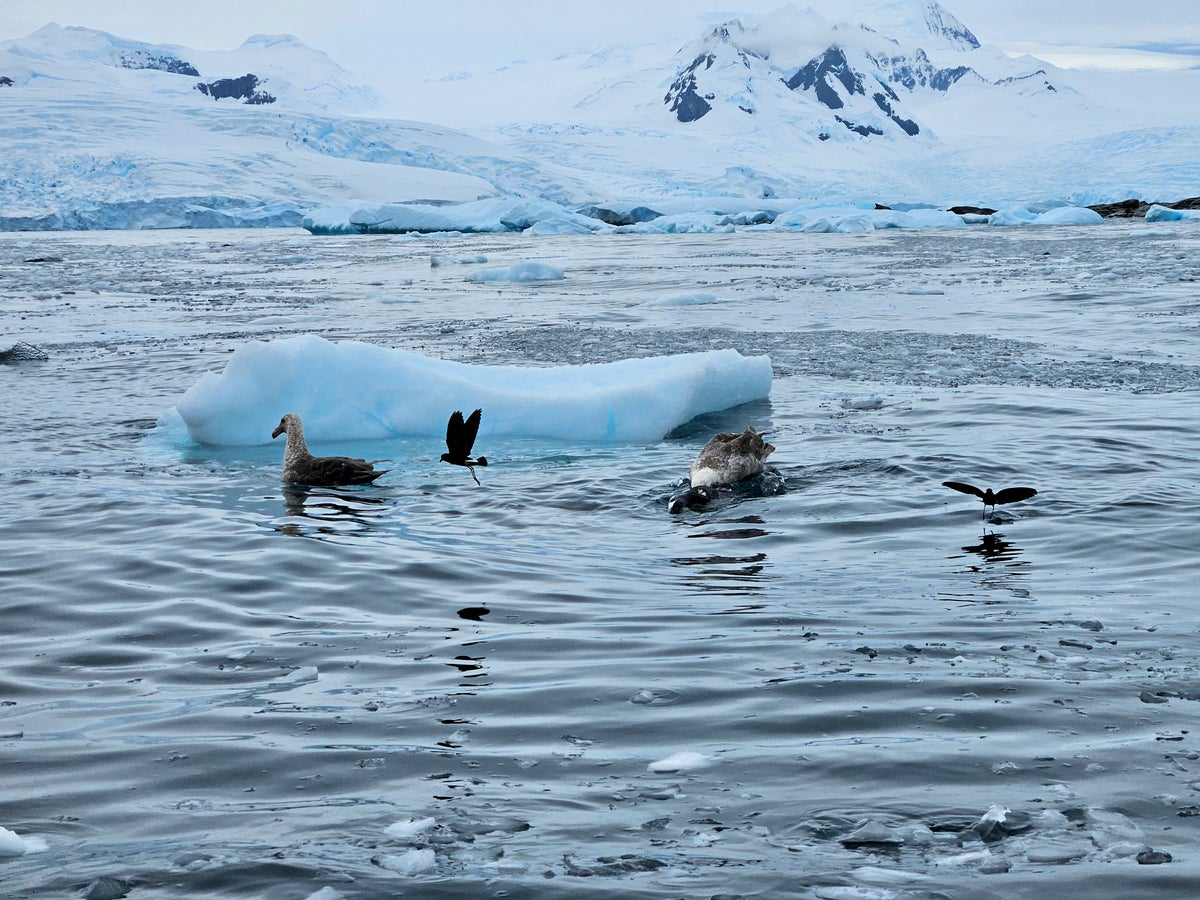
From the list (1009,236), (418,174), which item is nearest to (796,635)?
(1009,236)

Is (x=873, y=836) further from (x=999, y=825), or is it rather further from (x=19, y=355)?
(x=19, y=355)

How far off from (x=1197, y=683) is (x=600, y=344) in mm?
9976

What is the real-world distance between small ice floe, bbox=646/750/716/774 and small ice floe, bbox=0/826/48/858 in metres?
1.47

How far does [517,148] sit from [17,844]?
93.2 m

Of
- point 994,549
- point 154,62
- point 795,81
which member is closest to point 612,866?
point 994,549

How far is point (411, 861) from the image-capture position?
2678mm

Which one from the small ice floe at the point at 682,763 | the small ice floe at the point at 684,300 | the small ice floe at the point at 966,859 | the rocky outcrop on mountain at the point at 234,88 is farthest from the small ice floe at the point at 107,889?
the rocky outcrop on mountain at the point at 234,88

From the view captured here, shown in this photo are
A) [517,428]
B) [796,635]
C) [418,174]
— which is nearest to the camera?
[796,635]

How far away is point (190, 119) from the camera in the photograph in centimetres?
7544

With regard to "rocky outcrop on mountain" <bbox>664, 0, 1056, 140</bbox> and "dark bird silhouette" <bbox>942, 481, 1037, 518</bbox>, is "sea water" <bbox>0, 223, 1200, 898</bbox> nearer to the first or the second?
"dark bird silhouette" <bbox>942, 481, 1037, 518</bbox>

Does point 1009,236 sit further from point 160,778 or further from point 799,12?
point 799,12

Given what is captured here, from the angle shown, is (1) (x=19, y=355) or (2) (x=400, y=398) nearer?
(2) (x=400, y=398)

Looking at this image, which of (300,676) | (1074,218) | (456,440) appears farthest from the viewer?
(1074,218)

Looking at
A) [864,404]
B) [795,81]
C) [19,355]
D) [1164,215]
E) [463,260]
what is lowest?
[864,404]
